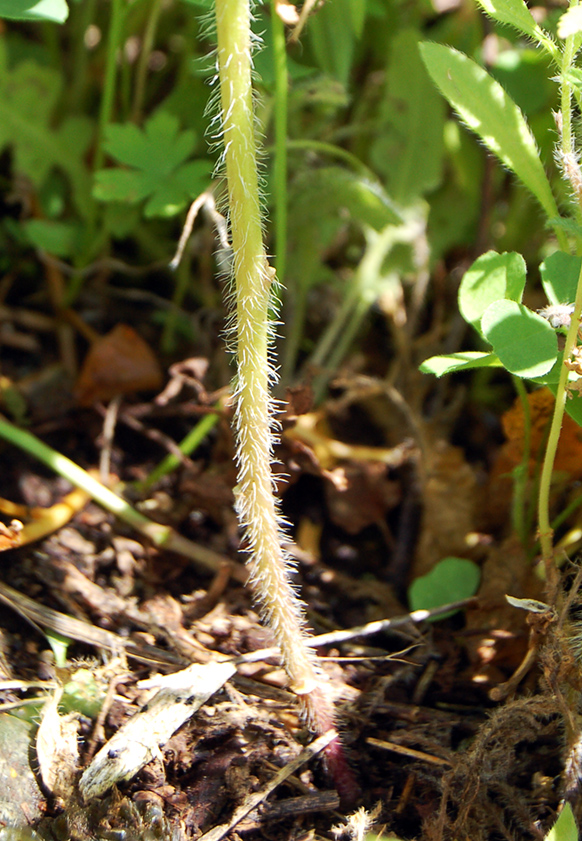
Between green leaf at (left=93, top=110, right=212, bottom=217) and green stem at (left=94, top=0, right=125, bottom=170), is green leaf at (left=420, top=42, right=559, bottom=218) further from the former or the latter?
green stem at (left=94, top=0, right=125, bottom=170)

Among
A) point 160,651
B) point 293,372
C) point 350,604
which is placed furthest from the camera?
point 293,372

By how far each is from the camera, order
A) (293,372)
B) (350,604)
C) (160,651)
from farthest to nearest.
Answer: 1. (293,372)
2. (350,604)
3. (160,651)

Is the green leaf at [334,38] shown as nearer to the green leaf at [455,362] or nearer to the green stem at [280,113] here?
the green stem at [280,113]

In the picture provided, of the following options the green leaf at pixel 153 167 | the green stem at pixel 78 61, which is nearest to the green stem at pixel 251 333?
the green leaf at pixel 153 167

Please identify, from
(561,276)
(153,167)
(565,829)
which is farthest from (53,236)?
(565,829)

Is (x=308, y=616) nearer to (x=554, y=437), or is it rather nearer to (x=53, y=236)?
(x=554, y=437)

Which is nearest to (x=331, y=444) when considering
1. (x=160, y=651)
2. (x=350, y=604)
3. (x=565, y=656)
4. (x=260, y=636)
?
(x=350, y=604)

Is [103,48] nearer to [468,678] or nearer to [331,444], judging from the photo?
[331,444]

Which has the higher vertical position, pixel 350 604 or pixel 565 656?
pixel 565 656
